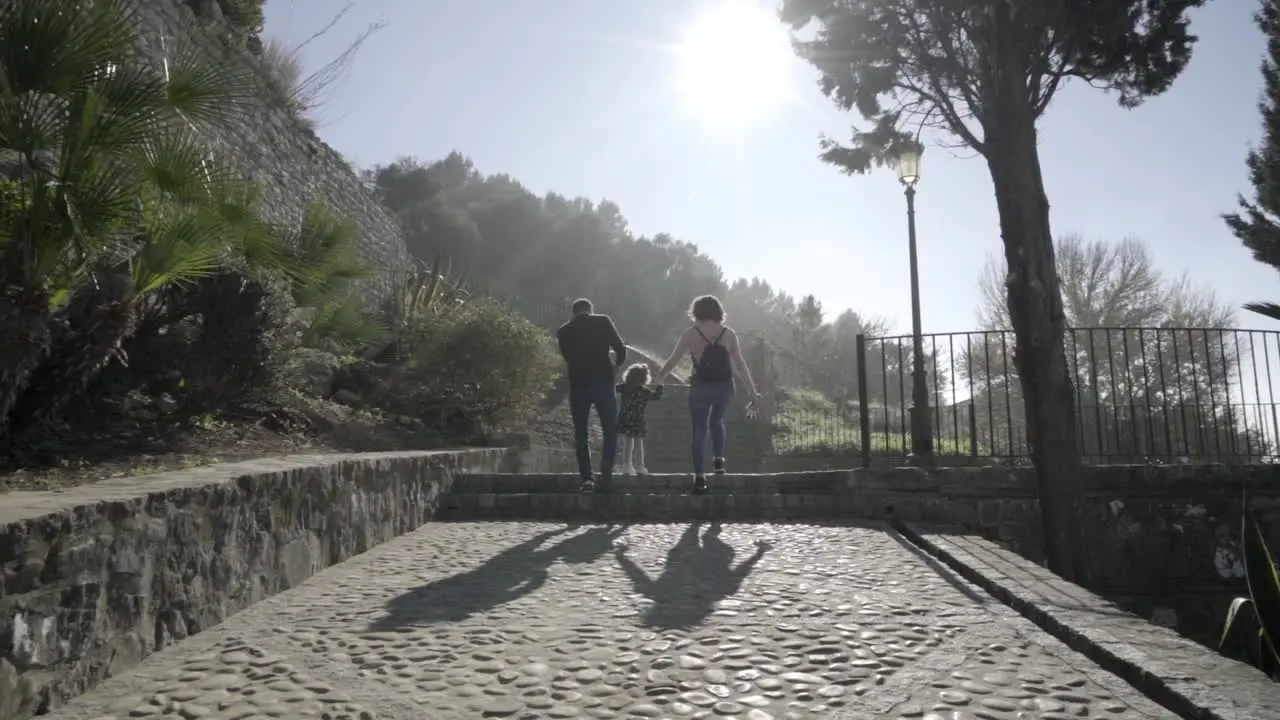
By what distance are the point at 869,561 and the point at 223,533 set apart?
3.32 m

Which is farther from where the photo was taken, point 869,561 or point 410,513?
point 410,513

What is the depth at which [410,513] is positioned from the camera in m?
5.82

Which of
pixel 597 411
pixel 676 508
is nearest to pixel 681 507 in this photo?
pixel 676 508

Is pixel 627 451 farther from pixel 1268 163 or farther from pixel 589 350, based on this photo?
pixel 1268 163

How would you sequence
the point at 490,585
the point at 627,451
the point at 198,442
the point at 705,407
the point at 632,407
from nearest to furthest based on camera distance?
the point at 490,585, the point at 198,442, the point at 705,407, the point at 632,407, the point at 627,451

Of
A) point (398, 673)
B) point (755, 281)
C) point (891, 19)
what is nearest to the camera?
point (398, 673)

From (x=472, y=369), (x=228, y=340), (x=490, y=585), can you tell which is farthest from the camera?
(x=472, y=369)

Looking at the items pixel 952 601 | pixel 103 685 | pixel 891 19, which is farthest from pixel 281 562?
pixel 891 19

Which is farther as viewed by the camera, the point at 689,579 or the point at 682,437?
the point at 682,437

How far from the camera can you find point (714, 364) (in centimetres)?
649

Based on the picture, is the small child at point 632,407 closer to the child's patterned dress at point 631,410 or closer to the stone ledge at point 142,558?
the child's patterned dress at point 631,410

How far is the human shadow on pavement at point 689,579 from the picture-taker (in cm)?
340

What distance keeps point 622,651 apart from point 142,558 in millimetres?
1669

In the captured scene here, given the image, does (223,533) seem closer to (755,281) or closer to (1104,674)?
(1104,674)
